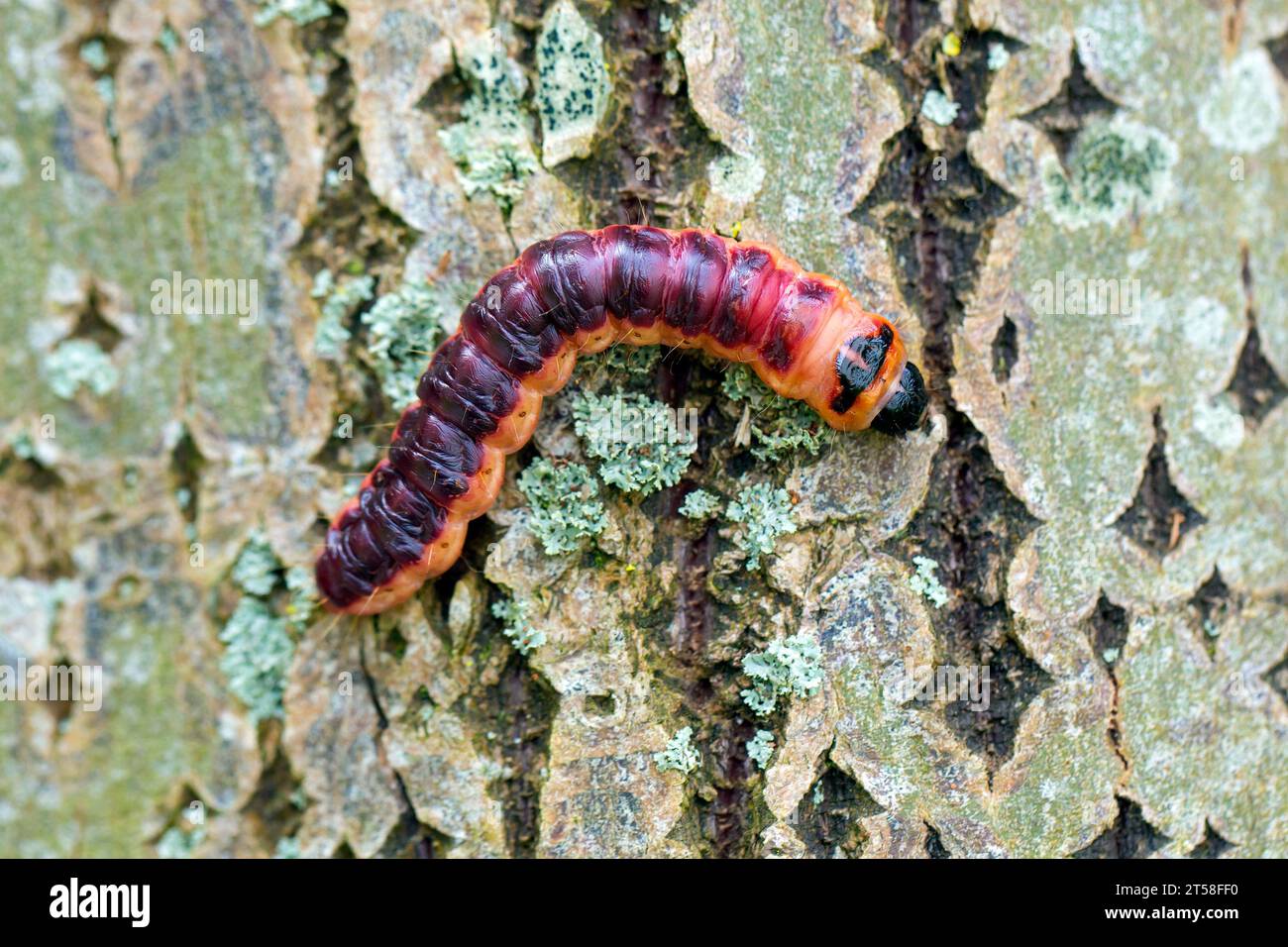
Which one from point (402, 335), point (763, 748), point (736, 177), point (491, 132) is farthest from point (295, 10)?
point (763, 748)

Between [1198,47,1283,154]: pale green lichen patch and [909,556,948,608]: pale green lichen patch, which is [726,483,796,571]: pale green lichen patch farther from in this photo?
[1198,47,1283,154]: pale green lichen patch

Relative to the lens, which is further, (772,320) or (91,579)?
(91,579)

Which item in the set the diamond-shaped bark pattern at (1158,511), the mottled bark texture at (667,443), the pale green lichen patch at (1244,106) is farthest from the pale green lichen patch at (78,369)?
the pale green lichen patch at (1244,106)

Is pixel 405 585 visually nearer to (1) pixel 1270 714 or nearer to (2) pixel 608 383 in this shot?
(2) pixel 608 383

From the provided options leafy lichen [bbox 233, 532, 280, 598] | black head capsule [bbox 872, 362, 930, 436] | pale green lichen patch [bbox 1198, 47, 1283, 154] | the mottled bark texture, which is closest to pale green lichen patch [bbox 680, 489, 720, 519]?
the mottled bark texture

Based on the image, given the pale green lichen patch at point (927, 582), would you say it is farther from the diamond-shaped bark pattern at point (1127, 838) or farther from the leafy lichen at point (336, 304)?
the leafy lichen at point (336, 304)

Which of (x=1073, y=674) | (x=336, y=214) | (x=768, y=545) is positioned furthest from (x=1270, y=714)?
(x=336, y=214)
